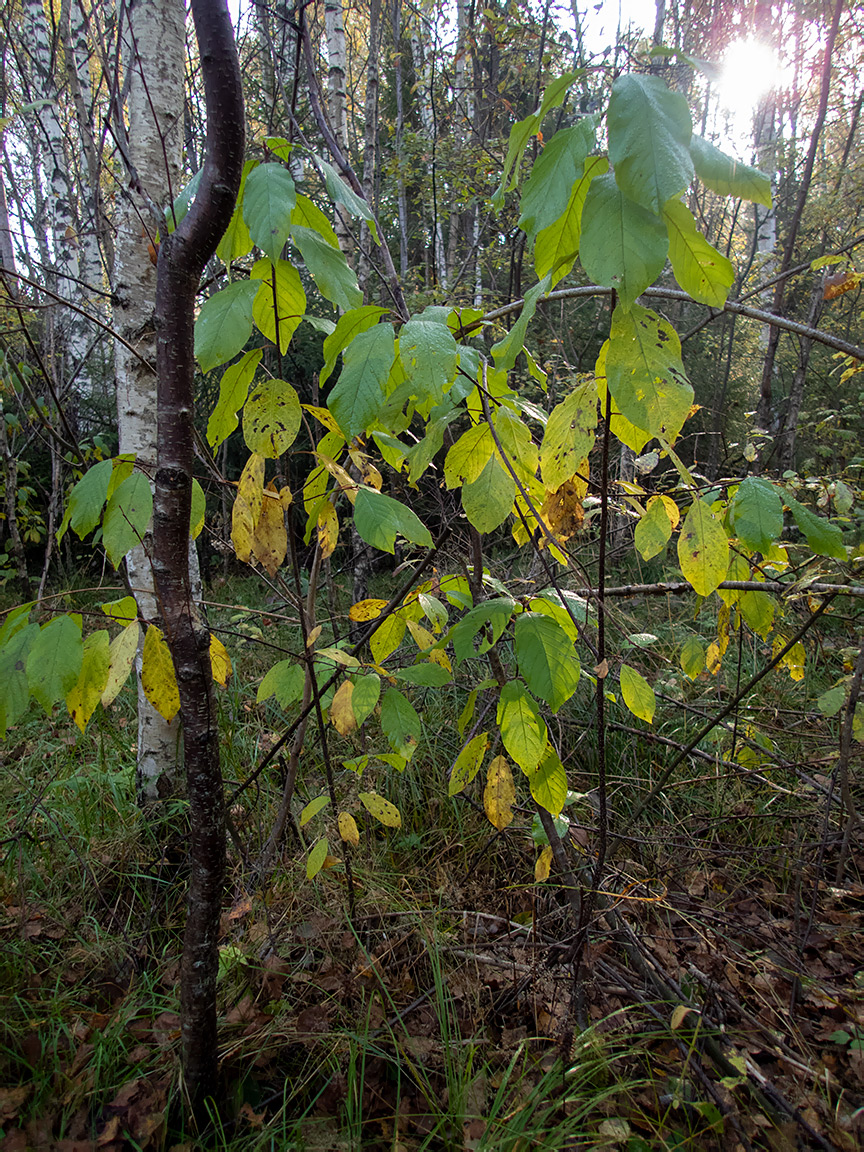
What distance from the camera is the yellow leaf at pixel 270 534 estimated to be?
1079 mm

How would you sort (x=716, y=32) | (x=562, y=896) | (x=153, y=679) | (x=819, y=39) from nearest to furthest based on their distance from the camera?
(x=153, y=679) → (x=562, y=896) → (x=819, y=39) → (x=716, y=32)

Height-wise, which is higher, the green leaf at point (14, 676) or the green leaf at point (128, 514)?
the green leaf at point (128, 514)

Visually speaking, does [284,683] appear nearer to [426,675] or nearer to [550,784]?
[426,675]

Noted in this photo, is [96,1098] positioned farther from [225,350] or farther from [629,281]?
[629,281]

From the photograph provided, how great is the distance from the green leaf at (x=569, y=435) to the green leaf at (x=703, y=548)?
0.23 meters

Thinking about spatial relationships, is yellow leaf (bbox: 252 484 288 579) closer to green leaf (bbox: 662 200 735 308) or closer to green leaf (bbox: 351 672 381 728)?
green leaf (bbox: 351 672 381 728)

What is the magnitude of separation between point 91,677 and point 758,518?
1.12 meters

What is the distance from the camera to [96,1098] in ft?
4.15

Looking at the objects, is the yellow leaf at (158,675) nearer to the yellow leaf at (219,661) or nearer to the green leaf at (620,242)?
the yellow leaf at (219,661)

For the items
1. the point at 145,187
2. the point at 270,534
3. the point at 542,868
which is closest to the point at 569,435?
the point at 270,534

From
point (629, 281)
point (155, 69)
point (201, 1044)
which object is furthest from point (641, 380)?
point (155, 69)

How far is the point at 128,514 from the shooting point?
35.9 inches

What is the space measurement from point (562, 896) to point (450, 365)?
167 cm

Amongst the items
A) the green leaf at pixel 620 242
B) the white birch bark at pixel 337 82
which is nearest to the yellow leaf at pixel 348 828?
the green leaf at pixel 620 242
